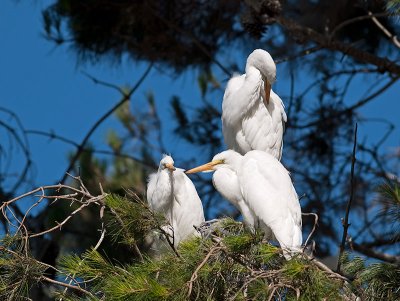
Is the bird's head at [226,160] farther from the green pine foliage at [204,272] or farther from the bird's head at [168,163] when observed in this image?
the green pine foliage at [204,272]

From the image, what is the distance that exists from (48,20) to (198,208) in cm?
210

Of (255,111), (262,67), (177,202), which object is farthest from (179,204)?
(262,67)

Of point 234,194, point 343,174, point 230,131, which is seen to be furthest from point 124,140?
point 234,194

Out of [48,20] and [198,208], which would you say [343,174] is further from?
[198,208]

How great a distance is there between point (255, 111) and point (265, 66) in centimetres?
21

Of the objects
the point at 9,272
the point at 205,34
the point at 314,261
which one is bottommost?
the point at 9,272

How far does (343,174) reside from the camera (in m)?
6.05

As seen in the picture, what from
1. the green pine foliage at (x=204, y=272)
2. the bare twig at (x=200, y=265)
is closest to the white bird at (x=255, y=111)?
the green pine foliage at (x=204, y=272)

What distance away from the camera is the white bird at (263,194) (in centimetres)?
319

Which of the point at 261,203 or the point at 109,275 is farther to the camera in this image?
the point at 261,203

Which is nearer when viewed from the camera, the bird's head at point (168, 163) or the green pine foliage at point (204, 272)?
the green pine foliage at point (204, 272)

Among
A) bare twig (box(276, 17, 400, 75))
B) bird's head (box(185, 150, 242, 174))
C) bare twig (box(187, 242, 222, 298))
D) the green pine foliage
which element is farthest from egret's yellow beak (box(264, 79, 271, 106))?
bare twig (box(187, 242, 222, 298))

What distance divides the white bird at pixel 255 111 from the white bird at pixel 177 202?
0.31 m

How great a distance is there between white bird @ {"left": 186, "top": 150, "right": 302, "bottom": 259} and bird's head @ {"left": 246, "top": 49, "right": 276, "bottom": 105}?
45cm
